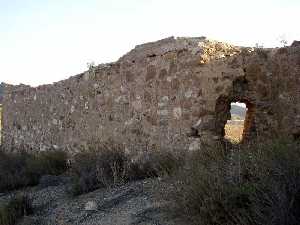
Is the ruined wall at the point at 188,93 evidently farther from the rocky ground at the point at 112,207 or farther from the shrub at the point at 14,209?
the shrub at the point at 14,209

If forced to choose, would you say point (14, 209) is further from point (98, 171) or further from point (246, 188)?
point (246, 188)

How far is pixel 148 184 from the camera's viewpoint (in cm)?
701

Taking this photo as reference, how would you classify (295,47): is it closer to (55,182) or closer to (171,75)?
(171,75)

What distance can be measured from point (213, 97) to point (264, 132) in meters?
0.98

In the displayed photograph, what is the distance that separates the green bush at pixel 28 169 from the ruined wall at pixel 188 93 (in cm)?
80

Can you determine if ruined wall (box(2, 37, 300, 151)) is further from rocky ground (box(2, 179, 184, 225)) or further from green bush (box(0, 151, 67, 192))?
rocky ground (box(2, 179, 184, 225))

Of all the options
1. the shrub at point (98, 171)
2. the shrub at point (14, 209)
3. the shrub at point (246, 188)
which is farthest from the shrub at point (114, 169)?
the shrub at point (246, 188)

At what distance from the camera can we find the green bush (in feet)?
31.7

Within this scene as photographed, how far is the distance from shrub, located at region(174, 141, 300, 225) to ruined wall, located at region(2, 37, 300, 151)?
6.35 feet

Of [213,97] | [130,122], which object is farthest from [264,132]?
[130,122]

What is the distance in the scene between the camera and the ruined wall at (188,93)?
7406mm

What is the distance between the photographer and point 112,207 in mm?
6523

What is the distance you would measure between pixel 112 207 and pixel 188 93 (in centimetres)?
208

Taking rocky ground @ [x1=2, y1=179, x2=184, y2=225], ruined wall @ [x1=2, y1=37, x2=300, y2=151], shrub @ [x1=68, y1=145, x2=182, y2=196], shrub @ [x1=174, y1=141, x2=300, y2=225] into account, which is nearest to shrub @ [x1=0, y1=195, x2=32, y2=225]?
rocky ground @ [x1=2, y1=179, x2=184, y2=225]
